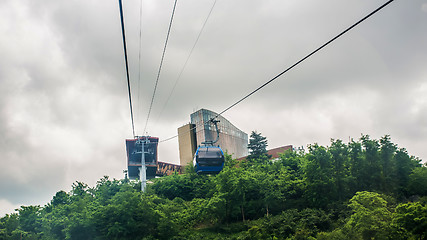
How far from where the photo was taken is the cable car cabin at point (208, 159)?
67.4 feet

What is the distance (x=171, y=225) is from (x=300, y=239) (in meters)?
15.6

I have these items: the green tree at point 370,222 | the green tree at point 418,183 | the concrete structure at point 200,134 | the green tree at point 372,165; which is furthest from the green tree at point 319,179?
the concrete structure at point 200,134

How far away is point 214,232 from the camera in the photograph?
41.3 meters

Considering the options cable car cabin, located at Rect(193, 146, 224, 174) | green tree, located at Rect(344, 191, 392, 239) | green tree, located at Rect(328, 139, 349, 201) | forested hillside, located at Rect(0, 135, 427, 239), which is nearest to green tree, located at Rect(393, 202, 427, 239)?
green tree, located at Rect(344, 191, 392, 239)

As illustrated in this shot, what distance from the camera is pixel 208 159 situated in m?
20.6

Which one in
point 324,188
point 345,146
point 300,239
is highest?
point 345,146

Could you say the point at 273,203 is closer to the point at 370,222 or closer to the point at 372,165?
the point at 372,165

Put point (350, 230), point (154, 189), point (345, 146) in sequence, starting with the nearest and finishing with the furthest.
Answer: point (350, 230), point (345, 146), point (154, 189)

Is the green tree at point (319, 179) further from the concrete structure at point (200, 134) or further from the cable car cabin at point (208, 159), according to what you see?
the concrete structure at point (200, 134)

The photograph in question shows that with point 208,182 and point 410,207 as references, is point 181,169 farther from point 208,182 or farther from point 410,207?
point 410,207

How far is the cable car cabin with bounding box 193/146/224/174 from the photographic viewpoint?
20.5m

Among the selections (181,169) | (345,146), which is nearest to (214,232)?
(345,146)

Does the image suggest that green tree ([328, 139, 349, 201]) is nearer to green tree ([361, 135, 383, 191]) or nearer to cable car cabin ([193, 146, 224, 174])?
green tree ([361, 135, 383, 191])

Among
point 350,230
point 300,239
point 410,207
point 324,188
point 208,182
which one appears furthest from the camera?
point 208,182
